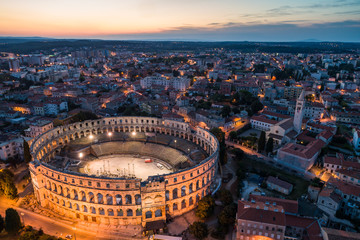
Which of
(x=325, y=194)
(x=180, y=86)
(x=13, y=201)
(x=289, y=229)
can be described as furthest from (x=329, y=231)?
(x=180, y=86)

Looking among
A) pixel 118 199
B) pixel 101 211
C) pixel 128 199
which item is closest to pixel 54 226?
pixel 101 211

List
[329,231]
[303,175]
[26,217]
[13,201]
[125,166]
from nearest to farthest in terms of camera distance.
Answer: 1. [329,231]
2. [26,217]
3. [13,201]
4. [303,175]
5. [125,166]

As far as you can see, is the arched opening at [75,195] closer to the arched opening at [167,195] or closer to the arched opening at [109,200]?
the arched opening at [109,200]

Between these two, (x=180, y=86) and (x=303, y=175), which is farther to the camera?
(x=180, y=86)

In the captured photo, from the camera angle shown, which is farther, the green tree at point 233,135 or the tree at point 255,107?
the tree at point 255,107

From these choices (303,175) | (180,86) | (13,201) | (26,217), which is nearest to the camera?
(26,217)

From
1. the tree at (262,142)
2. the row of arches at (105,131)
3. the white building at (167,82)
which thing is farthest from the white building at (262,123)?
the white building at (167,82)

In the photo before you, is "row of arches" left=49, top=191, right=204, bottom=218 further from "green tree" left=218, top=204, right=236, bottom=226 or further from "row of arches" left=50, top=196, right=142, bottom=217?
"green tree" left=218, top=204, right=236, bottom=226

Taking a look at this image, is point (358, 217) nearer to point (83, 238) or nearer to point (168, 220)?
point (168, 220)
